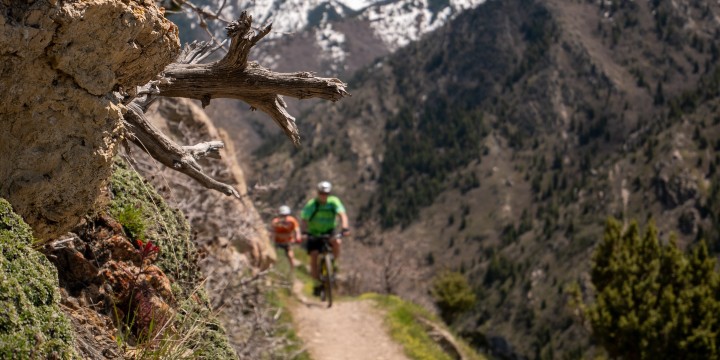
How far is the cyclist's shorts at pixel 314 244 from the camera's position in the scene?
11.2 meters

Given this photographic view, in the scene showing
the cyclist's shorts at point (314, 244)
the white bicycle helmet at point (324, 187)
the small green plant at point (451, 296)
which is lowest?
the small green plant at point (451, 296)

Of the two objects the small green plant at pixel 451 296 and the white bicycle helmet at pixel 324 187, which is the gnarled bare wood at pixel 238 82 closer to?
the white bicycle helmet at pixel 324 187

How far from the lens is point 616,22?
190 meters

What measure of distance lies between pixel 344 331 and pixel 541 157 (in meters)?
157

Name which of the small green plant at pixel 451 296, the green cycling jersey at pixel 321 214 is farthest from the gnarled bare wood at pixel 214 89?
the small green plant at pixel 451 296

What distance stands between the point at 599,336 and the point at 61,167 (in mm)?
32118

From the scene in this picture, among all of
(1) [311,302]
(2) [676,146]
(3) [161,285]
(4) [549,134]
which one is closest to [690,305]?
(1) [311,302]

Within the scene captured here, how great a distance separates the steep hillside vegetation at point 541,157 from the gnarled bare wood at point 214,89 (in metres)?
96.0

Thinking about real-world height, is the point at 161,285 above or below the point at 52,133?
below

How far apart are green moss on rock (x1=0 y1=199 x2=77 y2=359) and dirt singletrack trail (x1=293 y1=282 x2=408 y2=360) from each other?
23.2 ft

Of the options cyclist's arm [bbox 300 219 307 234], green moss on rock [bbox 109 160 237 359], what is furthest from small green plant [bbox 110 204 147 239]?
cyclist's arm [bbox 300 219 307 234]

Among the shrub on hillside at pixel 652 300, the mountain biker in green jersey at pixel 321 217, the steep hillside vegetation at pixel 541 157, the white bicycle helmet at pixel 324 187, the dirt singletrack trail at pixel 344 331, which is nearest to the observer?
the dirt singletrack trail at pixel 344 331

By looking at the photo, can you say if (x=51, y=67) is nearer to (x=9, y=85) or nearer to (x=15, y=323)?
(x=9, y=85)

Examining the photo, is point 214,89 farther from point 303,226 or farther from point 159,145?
point 303,226
